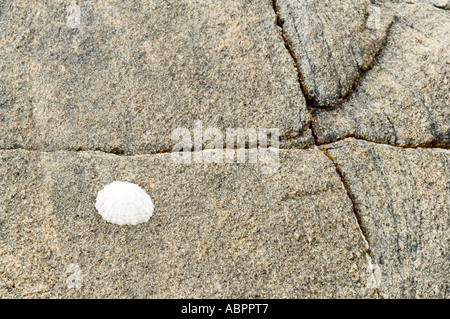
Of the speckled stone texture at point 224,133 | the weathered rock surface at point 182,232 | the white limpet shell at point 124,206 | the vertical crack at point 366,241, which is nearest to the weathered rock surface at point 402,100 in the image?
the speckled stone texture at point 224,133

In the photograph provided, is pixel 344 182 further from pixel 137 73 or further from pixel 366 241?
pixel 137 73

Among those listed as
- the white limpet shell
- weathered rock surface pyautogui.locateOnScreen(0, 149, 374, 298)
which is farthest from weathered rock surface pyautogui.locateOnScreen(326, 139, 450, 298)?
the white limpet shell

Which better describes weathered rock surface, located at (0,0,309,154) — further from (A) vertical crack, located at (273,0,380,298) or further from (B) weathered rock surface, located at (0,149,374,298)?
(B) weathered rock surface, located at (0,149,374,298)

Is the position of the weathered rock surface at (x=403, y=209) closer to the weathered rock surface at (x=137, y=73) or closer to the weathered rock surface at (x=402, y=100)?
the weathered rock surface at (x=402, y=100)

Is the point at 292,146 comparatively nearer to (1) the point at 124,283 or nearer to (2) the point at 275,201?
(2) the point at 275,201

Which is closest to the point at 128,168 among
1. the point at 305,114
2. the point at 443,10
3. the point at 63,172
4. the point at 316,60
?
the point at 63,172

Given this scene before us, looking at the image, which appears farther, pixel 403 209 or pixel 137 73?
pixel 137 73

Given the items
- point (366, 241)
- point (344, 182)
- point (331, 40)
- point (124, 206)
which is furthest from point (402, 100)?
point (124, 206)
